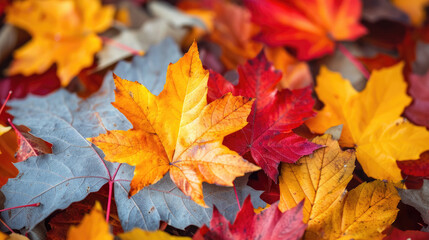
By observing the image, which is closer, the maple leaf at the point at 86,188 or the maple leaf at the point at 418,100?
the maple leaf at the point at 86,188

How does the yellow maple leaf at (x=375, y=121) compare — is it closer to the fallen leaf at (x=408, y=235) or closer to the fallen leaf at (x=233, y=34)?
the fallen leaf at (x=408, y=235)

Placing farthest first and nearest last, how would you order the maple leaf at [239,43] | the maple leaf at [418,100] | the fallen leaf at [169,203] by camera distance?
the maple leaf at [239,43]
the maple leaf at [418,100]
the fallen leaf at [169,203]

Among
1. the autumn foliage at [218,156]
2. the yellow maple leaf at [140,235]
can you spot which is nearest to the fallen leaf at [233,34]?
the autumn foliage at [218,156]

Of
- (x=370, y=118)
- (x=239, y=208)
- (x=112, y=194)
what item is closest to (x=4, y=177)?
(x=112, y=194)

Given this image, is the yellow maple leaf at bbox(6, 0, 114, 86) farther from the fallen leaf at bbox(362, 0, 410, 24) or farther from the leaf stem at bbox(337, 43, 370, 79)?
the fallen leaf at bbox(362, 0, 410, 24)

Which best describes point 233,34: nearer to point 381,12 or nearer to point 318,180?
point 381,12

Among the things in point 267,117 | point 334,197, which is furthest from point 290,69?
point 334,197

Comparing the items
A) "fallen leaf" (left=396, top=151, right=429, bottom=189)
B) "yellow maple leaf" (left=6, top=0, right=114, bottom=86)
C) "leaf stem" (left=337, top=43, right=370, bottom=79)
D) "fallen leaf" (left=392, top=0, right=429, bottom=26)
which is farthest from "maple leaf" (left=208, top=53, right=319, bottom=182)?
"fallen leaf" (left=392, top=0, right=429, bottom=26)
